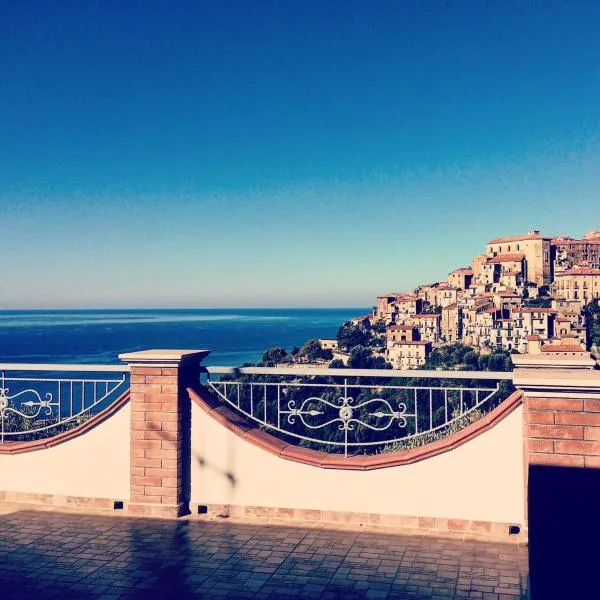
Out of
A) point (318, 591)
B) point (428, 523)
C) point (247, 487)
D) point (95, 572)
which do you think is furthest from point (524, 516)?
point (95, 572)

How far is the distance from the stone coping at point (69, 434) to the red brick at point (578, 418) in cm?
362

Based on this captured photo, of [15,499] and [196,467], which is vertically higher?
[196,467]

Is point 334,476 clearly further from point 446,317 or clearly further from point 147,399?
point 446,317

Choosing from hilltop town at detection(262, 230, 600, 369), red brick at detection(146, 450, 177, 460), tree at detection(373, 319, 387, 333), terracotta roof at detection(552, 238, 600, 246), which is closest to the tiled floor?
red brick at detection(146, 450, 177, 460)

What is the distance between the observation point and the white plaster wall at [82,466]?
215 inches

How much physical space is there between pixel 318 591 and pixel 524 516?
6.05 feet

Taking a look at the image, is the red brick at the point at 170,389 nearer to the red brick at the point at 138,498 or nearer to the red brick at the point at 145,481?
the red brick at the point at 145,481

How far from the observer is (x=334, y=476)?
503cm

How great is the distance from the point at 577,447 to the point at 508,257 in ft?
310

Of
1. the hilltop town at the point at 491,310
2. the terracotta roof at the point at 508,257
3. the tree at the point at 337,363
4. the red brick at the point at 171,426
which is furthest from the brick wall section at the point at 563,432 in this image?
the terracotta roof at the point at 508,257

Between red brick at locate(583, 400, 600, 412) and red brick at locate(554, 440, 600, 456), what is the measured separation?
0.70 feet

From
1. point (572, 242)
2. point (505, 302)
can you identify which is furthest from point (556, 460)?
point (572, 242)

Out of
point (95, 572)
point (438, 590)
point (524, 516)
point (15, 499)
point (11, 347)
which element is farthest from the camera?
point (11, 347)

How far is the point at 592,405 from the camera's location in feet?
12.7
